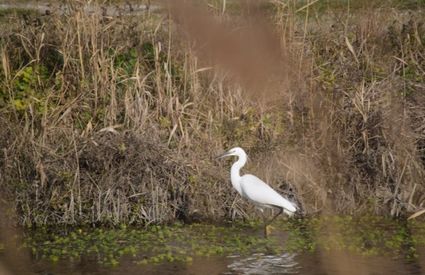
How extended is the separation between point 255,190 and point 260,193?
0.10 meters

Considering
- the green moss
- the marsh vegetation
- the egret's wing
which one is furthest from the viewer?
the marsh vegetation

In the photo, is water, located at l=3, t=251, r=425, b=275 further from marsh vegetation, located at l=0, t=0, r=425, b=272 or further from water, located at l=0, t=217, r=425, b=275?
marsh vegetation, located at l=0, t=0, r=425, b=272

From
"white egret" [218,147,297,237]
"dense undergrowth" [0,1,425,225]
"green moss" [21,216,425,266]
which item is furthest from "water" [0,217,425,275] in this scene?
"dense undergrowth" [0,1,425,225]

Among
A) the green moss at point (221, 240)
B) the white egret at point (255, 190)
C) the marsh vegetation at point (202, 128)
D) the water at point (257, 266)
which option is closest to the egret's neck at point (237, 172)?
the white egret at point (255, 190)

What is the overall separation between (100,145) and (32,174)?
2.60 feet

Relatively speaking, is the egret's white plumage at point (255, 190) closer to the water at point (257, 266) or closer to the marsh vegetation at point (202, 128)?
the marsh vegetation at point (202, 128)

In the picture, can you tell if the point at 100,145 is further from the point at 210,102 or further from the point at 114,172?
the point at 210,102

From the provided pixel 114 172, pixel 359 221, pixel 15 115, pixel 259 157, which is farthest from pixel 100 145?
pixel 359 221

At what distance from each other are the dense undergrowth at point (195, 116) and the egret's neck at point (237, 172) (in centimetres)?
34

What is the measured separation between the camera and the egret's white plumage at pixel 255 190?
11289 mm

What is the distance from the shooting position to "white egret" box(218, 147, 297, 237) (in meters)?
11.3

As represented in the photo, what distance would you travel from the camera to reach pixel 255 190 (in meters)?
11.2

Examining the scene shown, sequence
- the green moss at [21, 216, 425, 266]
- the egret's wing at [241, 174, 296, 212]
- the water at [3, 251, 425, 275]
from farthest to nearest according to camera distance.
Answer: the egret's wing at [241, 174, 296, 212], the green moss at [21, 216, 425, 266], the water at [3, 251, 425, 275]

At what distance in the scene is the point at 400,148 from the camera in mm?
12289
